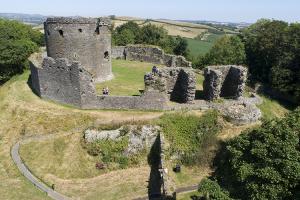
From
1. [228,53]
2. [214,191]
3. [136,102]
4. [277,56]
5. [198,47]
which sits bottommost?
[198,47]

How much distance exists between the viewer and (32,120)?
29.5 metres

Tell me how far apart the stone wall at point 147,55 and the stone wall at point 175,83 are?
12944 mm

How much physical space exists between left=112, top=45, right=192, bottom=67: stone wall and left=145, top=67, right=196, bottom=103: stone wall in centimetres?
1294

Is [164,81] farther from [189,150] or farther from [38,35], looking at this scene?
[38,35]

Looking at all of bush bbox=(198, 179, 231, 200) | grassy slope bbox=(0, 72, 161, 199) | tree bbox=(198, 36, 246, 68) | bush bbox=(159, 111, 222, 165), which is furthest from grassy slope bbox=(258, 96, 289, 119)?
bush bbox=(198, 179, 231, 200)

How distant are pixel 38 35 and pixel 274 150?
48.2m

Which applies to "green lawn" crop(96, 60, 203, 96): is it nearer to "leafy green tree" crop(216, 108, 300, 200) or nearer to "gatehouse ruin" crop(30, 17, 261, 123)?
"gatehouse ruin" crop(30, 17, 261, 123)

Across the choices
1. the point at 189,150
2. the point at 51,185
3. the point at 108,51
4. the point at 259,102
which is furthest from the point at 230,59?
the point at 51,185

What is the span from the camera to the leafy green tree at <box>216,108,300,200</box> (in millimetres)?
16594

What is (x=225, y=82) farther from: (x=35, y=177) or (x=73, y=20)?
(x=35, y=177)

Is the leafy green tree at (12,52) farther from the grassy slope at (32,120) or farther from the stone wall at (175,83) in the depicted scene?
the stone wall at (175,83)

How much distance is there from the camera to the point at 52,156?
85.5 feet

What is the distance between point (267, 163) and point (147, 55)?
1287 inches

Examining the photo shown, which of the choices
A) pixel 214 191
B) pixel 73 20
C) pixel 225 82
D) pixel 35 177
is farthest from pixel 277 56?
pixel 35 177
